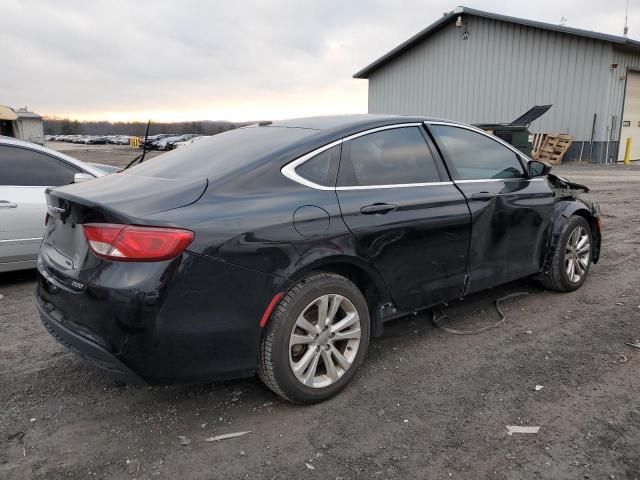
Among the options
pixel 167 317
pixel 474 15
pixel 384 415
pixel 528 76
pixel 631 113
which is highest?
pixel 474 15

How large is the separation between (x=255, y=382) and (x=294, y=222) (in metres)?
1.14

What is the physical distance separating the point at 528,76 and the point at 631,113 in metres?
4.25

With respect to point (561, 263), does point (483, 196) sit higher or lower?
higher

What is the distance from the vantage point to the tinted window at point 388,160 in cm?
313

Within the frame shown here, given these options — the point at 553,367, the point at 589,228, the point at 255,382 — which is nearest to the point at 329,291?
the point at 255,382

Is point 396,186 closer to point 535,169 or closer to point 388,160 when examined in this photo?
point 388,160

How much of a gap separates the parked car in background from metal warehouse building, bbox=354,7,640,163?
19.3m

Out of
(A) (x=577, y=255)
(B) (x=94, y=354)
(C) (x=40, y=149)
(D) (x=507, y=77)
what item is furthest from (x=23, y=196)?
(D) (x=507, y=77)

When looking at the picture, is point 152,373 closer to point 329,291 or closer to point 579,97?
point 329,291

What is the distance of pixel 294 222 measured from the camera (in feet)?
8.96

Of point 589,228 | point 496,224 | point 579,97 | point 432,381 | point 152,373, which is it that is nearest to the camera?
point 152,373

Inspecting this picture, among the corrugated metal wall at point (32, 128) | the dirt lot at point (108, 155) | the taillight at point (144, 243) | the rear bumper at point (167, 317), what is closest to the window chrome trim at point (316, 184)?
the rear bumper at point (167, 317)

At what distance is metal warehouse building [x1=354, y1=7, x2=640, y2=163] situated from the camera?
19328mm

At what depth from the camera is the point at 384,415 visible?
9.23 feet
